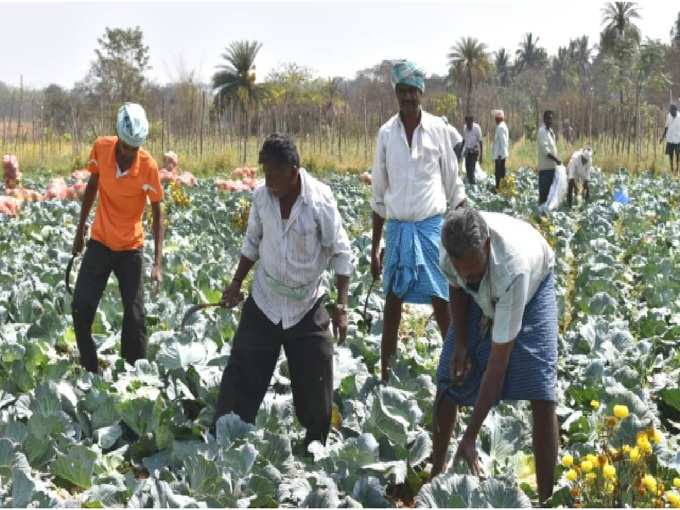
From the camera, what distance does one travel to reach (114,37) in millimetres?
49625

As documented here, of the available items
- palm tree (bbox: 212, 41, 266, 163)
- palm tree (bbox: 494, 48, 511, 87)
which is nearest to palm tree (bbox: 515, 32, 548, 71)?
palm tree (bbox: 494, 48, 511, 87)

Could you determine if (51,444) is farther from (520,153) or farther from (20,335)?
(520,153)

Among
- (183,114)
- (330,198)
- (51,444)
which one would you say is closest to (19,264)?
(51,444)

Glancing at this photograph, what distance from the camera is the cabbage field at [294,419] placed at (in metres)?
3.25

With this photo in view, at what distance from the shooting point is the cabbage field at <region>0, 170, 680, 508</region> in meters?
3.25

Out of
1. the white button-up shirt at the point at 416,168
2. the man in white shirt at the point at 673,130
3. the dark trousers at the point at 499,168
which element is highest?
the man in white shirt at the point at 673,130

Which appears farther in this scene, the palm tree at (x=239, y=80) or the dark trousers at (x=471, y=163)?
the palm tree at (x=239, y=80)

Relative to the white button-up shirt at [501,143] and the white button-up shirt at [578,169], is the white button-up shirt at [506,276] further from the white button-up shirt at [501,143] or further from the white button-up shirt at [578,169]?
the white button-up shirt at [501,143]

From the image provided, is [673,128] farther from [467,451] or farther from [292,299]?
[467,451]

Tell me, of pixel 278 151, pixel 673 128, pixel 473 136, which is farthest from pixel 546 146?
pixel 278 151

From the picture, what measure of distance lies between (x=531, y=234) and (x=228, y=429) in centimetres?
149

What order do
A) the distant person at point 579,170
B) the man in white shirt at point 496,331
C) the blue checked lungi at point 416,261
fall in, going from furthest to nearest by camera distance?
the distant person at point 579,170 < the blue checked lungi at point 416,261 < the man in white shirt at point 496,331

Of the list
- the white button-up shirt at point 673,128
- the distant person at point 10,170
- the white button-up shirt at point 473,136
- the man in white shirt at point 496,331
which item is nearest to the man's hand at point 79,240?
the man in white shirt at point 496,331

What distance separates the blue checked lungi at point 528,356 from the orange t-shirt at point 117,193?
2.28 metres
